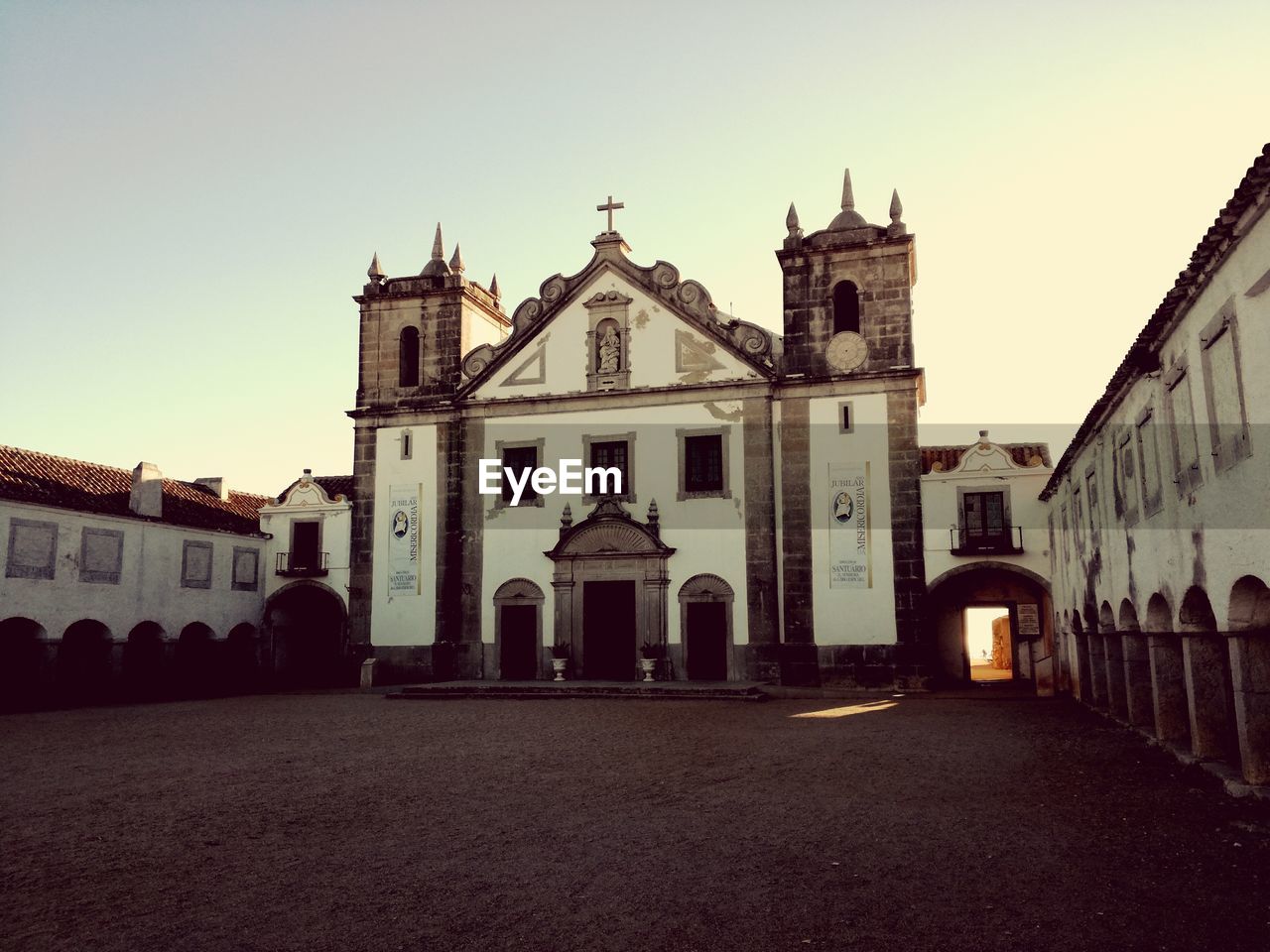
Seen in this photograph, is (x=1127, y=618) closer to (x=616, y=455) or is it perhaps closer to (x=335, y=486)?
(x=616, y=455)

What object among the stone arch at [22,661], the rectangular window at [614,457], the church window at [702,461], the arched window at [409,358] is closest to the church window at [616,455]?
the rectangular window at [614,457]

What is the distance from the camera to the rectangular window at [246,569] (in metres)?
29.2

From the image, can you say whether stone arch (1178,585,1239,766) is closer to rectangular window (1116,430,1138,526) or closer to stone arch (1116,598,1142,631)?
rectangular window (1116,430,1138,526)

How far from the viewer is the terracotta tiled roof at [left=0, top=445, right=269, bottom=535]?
2394 centimetres

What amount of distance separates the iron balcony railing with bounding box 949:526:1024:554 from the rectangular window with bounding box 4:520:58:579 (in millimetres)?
21177

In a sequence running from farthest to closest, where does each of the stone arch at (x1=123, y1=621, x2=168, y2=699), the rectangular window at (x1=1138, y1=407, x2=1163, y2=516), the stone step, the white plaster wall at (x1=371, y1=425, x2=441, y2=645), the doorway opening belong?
the doorway opening < the stone arch at (x1=123, y1=621, x2=168, y2=699) < the white plaster wall at (x1=371, y1=425, x2=441, y2=645) < the stone step < the rectangular window at (x1=1138, y1=407, x2=1163, y2=516)

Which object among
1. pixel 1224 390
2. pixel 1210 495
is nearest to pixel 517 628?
pixel 1210 495

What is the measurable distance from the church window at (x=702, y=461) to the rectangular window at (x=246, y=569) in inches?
541

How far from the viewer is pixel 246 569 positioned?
96.9ft

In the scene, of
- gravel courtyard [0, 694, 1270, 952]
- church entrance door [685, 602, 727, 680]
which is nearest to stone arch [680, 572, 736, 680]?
church entrance door [685, 602, 727, 680]

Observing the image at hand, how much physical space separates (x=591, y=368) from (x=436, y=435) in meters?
4.59

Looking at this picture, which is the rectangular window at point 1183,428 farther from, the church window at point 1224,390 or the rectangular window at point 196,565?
the rectangular window at point 196,565

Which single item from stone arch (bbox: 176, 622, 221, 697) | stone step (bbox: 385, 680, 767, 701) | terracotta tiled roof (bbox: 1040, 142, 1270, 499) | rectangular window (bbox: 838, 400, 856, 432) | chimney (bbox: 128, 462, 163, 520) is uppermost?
rectangular window (bbox: 838, 400, 856, 432)

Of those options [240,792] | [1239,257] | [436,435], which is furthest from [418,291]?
[1239,257]
